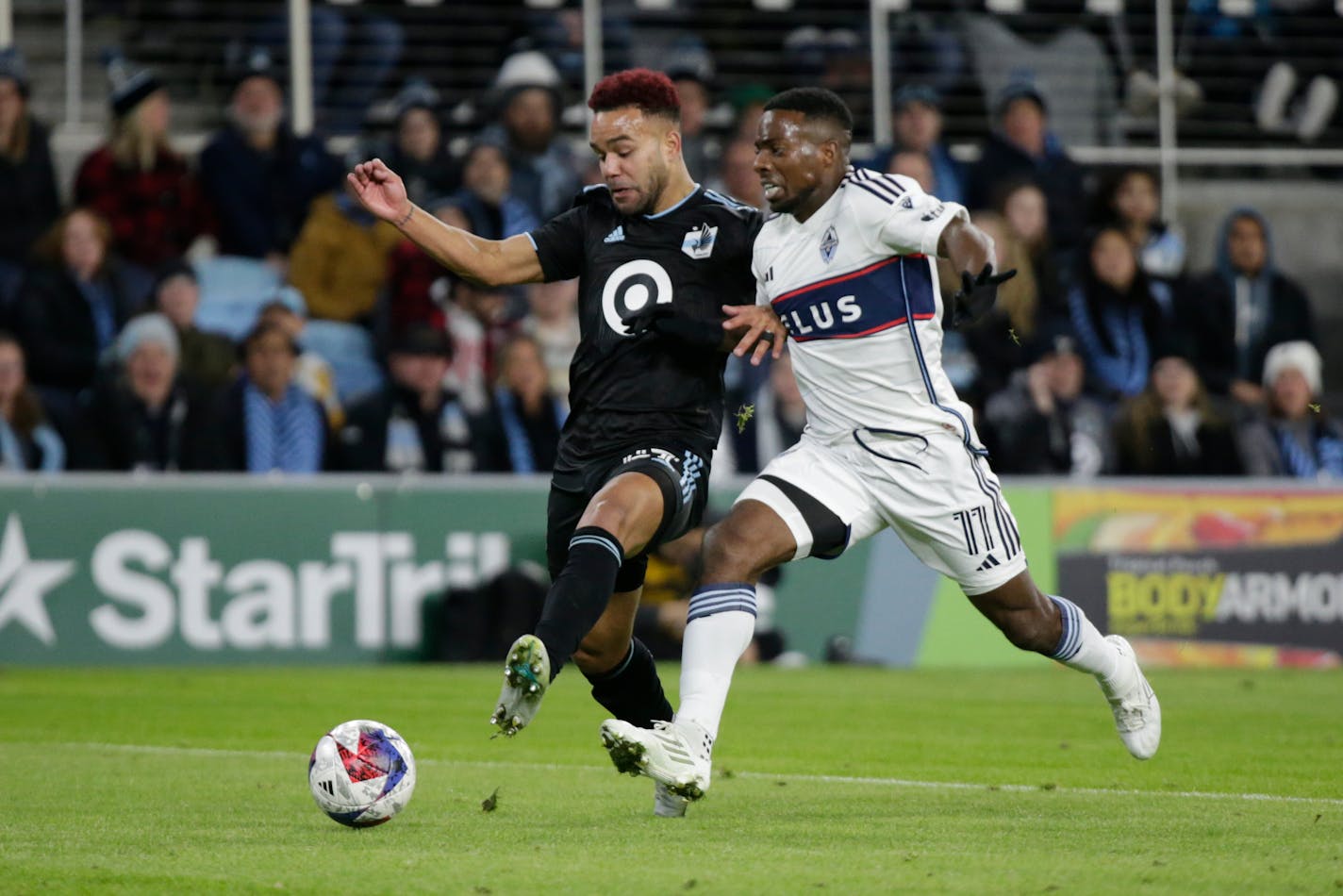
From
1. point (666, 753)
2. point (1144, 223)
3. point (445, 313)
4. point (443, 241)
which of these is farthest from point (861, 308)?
point (1144, 223)

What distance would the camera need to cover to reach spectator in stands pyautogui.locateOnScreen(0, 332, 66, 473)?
47.1 feet

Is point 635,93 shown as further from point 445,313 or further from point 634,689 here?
point 445,313

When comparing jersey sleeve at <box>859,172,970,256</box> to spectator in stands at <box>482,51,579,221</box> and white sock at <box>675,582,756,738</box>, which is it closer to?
white sock at <box>675,582,756,738</box>

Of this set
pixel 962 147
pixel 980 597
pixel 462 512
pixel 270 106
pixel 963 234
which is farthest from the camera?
pixel 962 147

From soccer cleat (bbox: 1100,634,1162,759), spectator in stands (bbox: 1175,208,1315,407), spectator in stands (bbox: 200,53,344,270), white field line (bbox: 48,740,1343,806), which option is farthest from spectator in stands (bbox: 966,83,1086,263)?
soccer cleat (bbox: 1100,634,1162,759)

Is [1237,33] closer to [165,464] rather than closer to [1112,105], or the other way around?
[1112,105]

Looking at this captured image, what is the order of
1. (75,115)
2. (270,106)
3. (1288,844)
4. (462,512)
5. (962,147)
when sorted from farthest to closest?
(962,147) < (75,115) < (270,106) < (462,512) < (1288,844)

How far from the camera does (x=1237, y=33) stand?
67.7ft

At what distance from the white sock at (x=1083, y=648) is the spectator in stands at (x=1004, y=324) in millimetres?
8807

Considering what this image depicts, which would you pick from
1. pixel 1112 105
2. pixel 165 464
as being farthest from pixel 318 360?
pixel 1112 105

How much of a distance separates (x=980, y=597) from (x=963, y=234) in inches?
57.9

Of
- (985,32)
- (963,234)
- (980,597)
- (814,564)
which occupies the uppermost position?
(985,32)

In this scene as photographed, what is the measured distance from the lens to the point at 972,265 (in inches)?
257

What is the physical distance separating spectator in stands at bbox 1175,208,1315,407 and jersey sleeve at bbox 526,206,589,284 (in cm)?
1079
